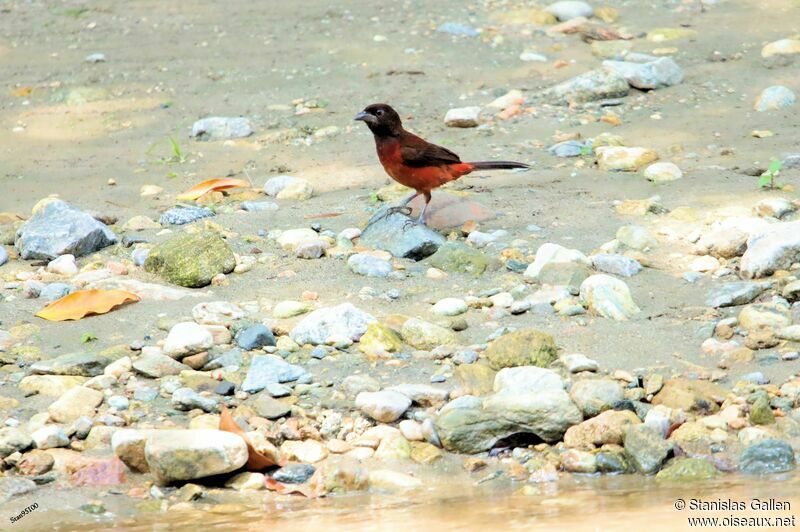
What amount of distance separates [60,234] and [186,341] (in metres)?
1.54

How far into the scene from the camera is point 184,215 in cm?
618

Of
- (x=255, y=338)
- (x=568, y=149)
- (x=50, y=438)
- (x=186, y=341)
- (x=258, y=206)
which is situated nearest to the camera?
(x=50, y=438)

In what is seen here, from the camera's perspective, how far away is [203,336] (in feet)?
14.8

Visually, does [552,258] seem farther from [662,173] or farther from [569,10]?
[569,10]

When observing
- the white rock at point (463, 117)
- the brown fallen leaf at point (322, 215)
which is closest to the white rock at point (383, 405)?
the brown fallen leaf at point (322, 215)

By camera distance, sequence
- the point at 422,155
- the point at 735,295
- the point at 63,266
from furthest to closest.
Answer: the point at 422,155 < the point at 63,266 < the point at 735,295

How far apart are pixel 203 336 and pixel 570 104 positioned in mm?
3930

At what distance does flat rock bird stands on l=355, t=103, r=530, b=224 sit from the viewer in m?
5.97

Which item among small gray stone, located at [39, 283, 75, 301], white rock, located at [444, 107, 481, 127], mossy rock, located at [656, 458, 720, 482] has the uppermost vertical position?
white rock, located at [444, 107, 481, 127]

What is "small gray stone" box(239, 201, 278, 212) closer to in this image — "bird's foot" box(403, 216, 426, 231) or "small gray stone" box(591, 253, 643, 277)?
"bird's foot" box(403, 216, 426, 231)

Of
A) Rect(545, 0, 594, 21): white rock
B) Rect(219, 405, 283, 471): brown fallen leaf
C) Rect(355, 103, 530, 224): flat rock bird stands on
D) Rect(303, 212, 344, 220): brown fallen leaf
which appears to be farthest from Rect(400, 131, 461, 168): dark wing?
Rect(545, 0, 594, 21): white rock

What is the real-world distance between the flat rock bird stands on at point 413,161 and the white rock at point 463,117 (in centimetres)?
127

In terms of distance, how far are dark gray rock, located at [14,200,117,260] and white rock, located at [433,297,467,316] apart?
1.89m

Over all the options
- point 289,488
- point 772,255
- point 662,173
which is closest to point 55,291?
point 289,488
